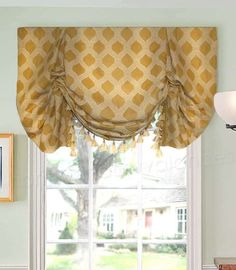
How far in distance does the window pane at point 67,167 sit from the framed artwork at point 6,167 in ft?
0.91

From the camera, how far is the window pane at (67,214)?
418 centimetres

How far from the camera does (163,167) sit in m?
4.20

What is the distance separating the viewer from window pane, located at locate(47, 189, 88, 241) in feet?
13.7

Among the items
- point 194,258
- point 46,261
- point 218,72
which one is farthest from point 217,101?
point 46,261

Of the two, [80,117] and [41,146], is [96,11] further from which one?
[41,146]

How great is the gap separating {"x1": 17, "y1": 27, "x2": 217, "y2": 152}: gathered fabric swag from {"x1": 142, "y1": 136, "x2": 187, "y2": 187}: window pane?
0.17 meters

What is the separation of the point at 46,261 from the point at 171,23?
1822 millimetres

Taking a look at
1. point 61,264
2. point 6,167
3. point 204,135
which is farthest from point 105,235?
point 204,135

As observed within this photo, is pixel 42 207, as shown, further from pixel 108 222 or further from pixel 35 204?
pixel 108 222

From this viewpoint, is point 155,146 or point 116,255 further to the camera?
point 116,255

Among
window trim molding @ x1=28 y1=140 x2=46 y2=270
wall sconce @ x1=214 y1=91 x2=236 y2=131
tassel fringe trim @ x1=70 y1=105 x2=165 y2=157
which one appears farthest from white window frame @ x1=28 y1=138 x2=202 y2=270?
wall sconce @ x1=214 y1=91 x2=236 y2=131

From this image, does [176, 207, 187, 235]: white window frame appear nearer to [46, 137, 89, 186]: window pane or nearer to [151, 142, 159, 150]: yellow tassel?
[151, 142, 159, 150]: yellow tassel

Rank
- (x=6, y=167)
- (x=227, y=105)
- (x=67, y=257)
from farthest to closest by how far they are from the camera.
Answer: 1. (x=67, y=257)
2. (x=6, y=167)
3. (x=227, y=105)

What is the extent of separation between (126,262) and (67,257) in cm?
41
